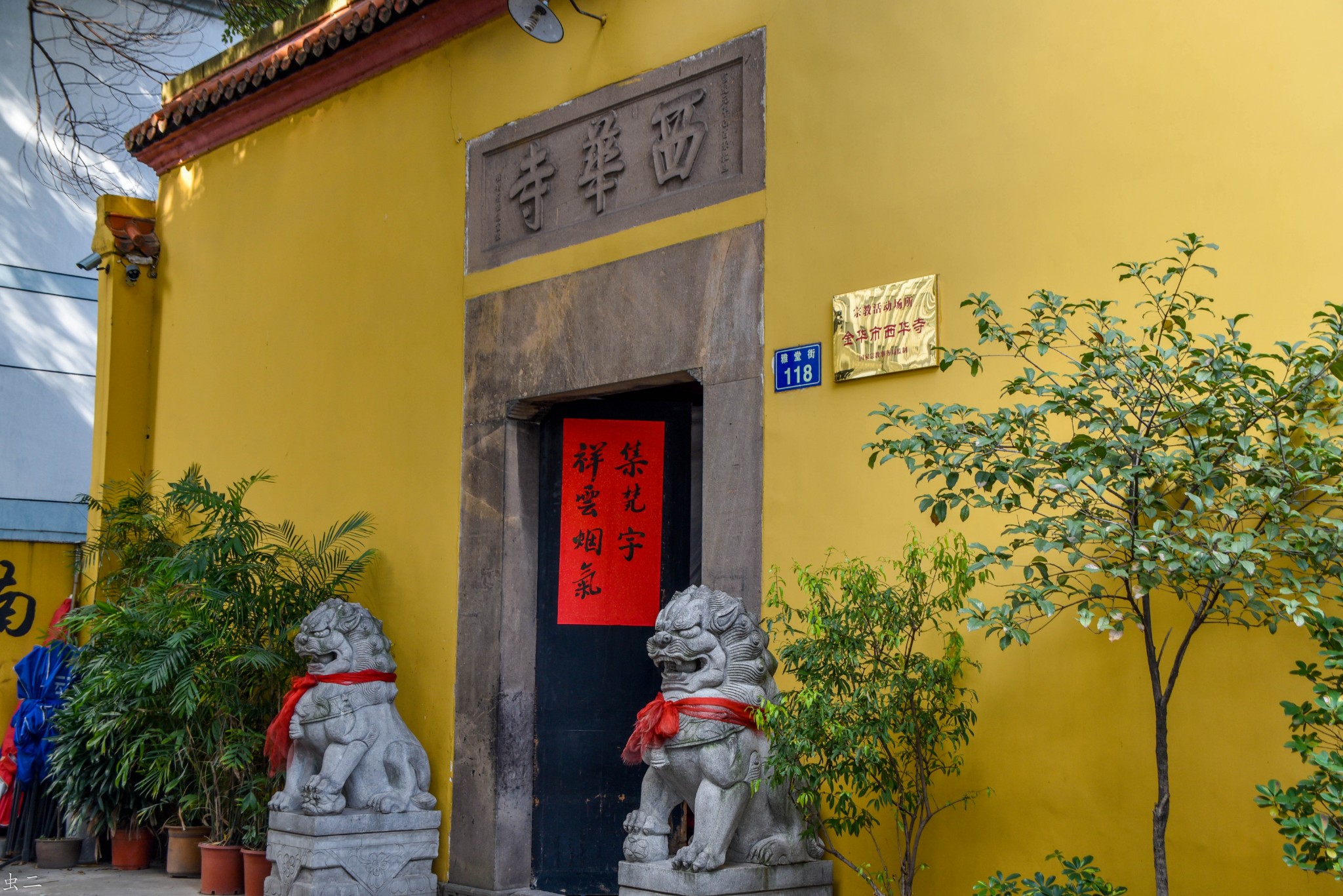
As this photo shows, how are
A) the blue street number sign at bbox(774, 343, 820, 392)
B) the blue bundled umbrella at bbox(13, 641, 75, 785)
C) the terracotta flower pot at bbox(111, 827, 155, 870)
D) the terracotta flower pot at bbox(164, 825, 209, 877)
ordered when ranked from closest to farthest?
the blue street number sign at bbox(774, 343, 820, 392), the terracotta flower pot at bbox(164, 825, 209, 877), the terracotta flower pot at bbox(111, 827, 155, 870), the blue bundled umbrella at bbox(13, 641, 75, 785)

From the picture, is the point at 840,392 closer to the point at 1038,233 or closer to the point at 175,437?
the point at 1038,233

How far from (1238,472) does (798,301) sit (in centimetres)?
212

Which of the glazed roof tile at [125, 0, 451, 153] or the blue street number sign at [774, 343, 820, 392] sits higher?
the glazed roof tile at [125, 0, 451, 153]

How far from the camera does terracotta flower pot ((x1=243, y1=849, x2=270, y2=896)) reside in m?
6.34

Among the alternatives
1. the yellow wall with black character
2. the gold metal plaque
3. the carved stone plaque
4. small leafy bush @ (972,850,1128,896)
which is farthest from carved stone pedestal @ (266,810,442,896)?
small leafy bush @ (972,850,1128,896)

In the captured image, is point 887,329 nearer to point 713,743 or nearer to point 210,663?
point 713,743

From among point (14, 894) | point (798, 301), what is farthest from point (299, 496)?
point (798, 301)

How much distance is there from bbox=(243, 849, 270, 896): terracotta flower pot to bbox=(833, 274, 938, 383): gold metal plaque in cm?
362

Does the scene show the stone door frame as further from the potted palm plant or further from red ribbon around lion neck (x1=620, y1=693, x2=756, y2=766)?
the potted palm plant

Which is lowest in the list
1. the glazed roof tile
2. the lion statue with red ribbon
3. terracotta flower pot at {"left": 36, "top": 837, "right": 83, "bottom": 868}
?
terracotta flower pot at {"left": 36, "top": 837, "right": 83, "bottom": 868}

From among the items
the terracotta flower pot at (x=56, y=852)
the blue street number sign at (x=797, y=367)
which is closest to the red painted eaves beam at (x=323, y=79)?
the blue street number sign at (x=797, y=367)

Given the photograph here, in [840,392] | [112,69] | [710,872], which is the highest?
[112,69]

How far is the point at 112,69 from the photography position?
11.8m

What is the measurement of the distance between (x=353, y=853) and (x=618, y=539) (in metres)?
1.80
